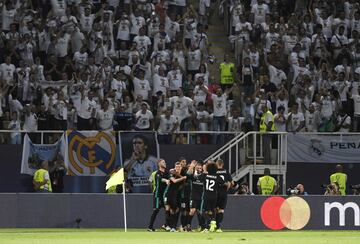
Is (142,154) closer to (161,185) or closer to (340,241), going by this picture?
(161,185)

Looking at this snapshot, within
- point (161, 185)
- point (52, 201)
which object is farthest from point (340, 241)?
point (52, 201)

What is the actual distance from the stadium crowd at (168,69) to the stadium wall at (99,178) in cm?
47

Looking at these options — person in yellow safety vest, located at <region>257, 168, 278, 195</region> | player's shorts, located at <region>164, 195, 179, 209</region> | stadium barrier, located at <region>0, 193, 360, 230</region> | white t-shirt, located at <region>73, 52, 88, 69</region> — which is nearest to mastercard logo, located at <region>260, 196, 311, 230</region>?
stadium barrier, located at <region>0, 193, 360, 230</region>

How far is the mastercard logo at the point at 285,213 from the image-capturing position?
116ft

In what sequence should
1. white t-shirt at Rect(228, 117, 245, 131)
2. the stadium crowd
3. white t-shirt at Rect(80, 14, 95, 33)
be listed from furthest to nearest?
1. white t-shirt at Rect(80, 14, 95, 33)
2. white t-shirt at Rect(228, 117, 245, 131)
3. the stadium crowd

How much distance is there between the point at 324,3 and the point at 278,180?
26.9 ft

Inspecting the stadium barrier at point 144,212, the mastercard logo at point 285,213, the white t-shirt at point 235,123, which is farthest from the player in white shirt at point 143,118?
the mastercard logo at point 285,213

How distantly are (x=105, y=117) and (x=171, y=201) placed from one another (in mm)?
5811

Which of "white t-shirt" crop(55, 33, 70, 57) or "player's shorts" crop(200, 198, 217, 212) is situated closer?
"player's shorts" crop(200, 198, 217, 212)

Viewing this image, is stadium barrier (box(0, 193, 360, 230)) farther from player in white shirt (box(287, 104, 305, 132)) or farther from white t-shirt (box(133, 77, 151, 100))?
white t-shirt (box(133, 77, 151, 100))

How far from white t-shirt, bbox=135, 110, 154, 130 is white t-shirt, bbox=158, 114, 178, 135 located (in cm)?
38

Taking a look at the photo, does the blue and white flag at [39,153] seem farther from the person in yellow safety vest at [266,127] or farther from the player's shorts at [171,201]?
the person in yellow safety vest at [266,127]

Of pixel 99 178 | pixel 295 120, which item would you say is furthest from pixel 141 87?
pixel 295 120

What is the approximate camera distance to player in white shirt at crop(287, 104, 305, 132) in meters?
38.9
